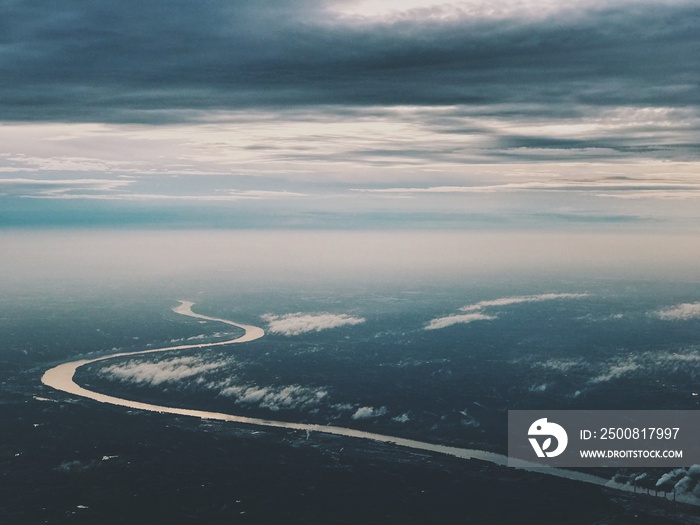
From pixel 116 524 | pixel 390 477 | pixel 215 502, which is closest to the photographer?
pixel 116 524

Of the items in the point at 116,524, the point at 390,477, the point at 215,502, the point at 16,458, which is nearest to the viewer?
the point at 116,524

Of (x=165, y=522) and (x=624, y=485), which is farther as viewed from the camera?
(x=624, y=485)

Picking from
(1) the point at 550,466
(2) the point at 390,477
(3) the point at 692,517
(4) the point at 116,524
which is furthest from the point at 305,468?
(3) the point at 692,517

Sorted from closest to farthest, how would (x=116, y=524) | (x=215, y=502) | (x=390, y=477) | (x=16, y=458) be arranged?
(x=116, y=524), (x=215, y=502), (x=390, y=477), (x=16, y=458)

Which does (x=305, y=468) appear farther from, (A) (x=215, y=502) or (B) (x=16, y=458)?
(B) (x=16, y=458)

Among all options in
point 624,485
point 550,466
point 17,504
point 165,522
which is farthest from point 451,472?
point 17,504

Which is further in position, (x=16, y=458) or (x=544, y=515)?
(x=16, y=458)

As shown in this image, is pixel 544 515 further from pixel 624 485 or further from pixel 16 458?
pixel 16 458
